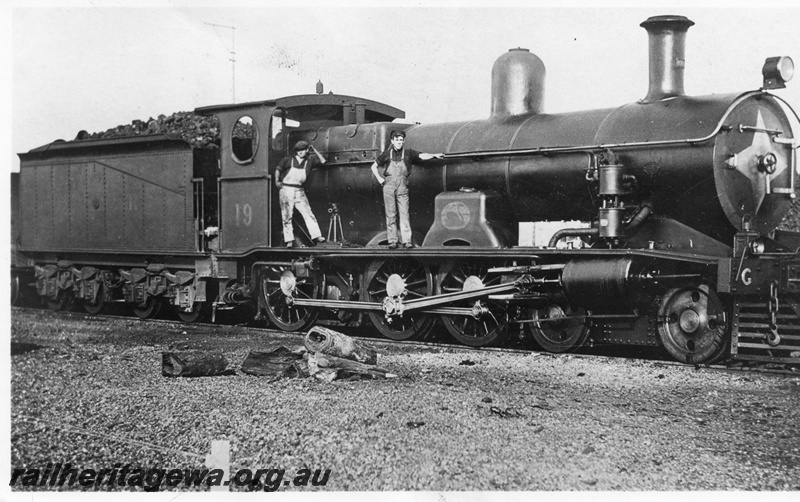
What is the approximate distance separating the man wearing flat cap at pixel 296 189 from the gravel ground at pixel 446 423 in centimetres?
308

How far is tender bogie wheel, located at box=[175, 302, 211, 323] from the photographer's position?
13023 mm

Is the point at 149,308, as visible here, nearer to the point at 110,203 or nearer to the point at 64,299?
the point at 110,203

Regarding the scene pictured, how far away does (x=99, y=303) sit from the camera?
1480 cm

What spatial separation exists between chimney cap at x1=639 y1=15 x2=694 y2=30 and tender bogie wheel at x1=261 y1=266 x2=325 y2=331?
5.58 m

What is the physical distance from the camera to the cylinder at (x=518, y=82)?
10297 millimetres

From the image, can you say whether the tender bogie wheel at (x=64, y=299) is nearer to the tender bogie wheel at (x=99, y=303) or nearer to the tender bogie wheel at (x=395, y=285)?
the tender bogie wheel at (x=99, y=303)

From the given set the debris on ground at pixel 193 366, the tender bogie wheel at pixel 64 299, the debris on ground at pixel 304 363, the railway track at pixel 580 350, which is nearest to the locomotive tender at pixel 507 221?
the railway track at pixel 580 350

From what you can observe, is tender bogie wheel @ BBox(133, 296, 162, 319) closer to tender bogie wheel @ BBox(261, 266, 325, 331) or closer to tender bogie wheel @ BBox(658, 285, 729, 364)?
tender bogie wheel @ BBox(261, 266, 325, 331)

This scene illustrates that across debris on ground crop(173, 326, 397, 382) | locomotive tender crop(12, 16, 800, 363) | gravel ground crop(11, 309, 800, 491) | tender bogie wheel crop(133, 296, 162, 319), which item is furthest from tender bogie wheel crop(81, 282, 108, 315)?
debris on ground crop(173, 326, 397, 382)

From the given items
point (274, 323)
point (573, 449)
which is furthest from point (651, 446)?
point (274, 323)

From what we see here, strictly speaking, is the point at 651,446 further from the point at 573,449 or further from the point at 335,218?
the point at 335,218

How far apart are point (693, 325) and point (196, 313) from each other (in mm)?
8021

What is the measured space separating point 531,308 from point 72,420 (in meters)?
5.37

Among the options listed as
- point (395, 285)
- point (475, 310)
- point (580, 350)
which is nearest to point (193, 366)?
point (395, 285)
